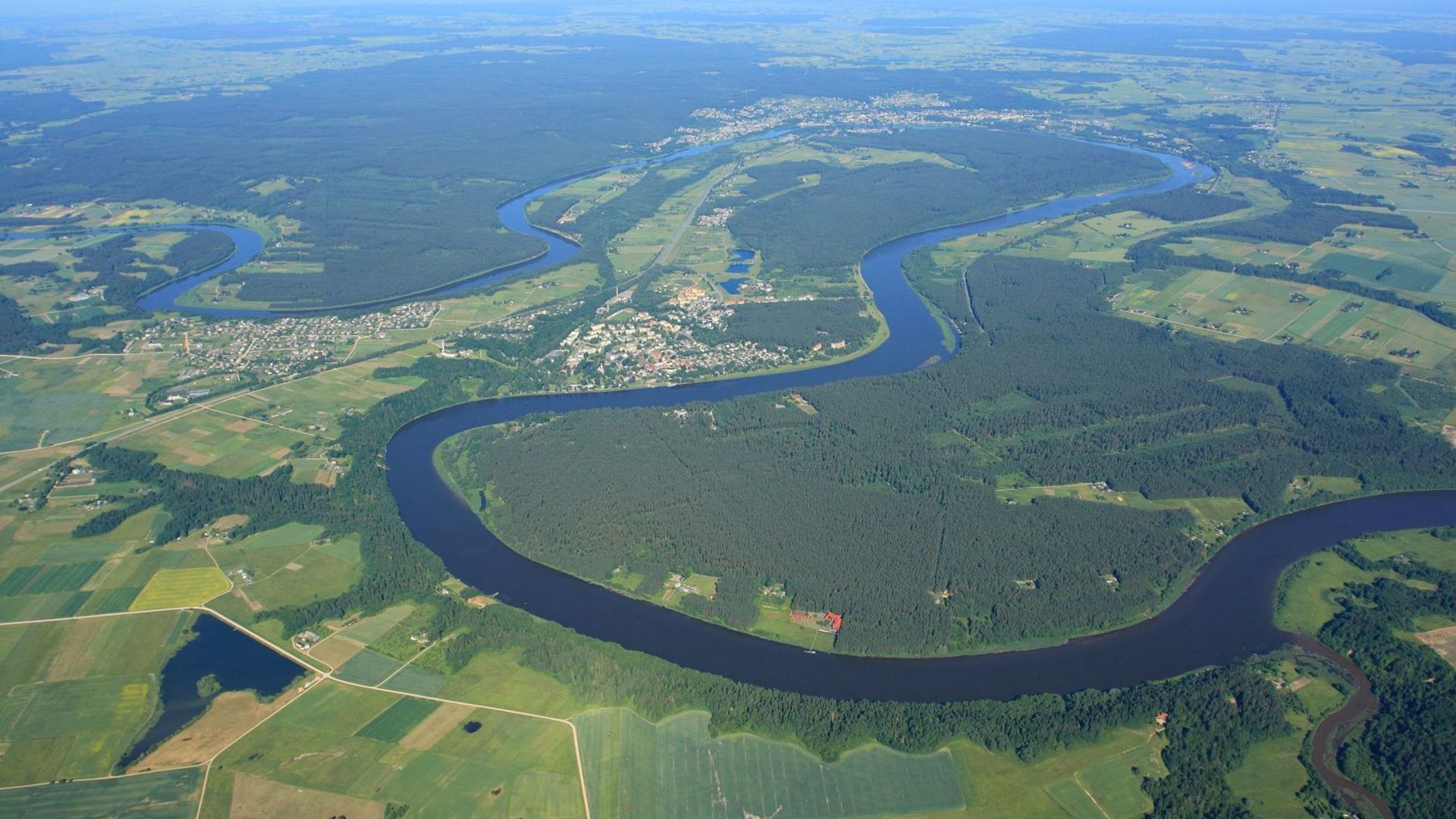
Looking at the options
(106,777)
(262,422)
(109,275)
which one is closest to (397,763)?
(106,777)

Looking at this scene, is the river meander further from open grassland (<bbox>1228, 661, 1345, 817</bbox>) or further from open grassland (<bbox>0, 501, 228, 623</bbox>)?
open grassland (<bbox>0, 501, 228, 623</bbox>)

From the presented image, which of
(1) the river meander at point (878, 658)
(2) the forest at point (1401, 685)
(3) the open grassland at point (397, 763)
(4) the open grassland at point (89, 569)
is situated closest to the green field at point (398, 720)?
(3) the open grassland at point (397, 763)

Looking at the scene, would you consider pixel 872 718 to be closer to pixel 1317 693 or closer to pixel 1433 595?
pixel 1317 693

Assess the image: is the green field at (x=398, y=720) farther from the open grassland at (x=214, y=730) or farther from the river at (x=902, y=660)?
the river at (x=902, y=660)

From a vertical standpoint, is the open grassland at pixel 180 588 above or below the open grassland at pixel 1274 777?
below

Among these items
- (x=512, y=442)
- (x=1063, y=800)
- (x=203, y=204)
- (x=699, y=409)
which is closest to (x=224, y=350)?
(x=512, y=442)

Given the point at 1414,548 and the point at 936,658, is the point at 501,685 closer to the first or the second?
the point at 936,658
